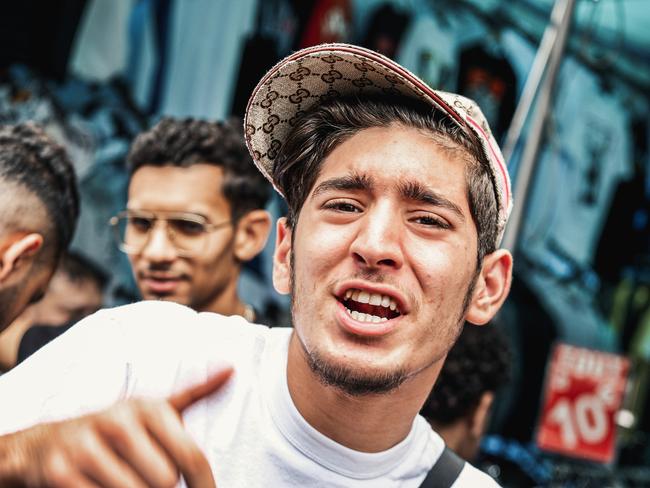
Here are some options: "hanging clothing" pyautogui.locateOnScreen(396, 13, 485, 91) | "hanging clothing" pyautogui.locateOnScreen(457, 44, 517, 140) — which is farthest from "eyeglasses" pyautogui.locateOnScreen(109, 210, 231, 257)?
"hanging clothing" pyautogui.locateOnScreen(457, 44, 517, 140)

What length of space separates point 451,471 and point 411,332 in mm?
478

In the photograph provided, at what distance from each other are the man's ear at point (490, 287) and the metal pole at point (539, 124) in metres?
1.57

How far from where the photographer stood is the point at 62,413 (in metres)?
1.65

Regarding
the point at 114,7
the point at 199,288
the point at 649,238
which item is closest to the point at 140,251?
the point at 199,288

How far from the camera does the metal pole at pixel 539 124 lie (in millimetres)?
3775

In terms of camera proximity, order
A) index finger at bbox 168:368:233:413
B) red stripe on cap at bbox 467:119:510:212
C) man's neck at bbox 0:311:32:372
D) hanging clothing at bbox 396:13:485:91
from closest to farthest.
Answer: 1. index finger at bbox 168:368:233:413
2. red stripe on cap at bbox 467:119:510:212
3. man's neck at bbox 0:311:32:372
4. hanging clothing at bbox 396:13:485:91

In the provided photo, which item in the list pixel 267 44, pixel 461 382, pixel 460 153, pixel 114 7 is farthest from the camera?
pixel 267 44

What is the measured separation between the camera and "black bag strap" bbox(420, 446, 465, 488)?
1.98m

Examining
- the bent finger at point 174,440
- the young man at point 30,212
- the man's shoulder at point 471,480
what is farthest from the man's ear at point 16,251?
the man's shoulder at point 471,480

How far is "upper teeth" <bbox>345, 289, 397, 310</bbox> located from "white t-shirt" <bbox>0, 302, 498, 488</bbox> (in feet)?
0.96

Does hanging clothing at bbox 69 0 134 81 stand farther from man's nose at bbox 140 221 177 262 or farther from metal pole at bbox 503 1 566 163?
metal pole at bbox 503 1 566 163

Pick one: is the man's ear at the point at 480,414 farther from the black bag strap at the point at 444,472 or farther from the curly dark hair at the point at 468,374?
the black bag strap at the point at 444,472

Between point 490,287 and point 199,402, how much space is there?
947 millimetres

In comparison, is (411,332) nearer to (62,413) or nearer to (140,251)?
(62,413)
